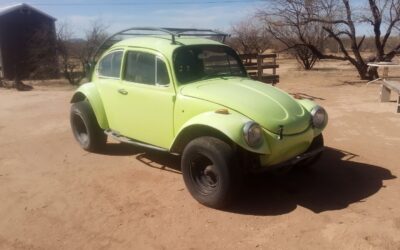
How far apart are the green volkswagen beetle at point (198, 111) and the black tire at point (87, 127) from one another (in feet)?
0.05

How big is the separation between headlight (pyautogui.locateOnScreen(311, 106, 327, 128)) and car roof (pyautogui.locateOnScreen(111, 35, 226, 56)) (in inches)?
65.5

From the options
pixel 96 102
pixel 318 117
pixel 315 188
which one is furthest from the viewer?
pixel 96 102

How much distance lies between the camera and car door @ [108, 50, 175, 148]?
17.7 feet

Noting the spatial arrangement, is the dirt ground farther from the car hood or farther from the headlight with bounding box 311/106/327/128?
the car hood

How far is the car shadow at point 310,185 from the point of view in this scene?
473 centimetres

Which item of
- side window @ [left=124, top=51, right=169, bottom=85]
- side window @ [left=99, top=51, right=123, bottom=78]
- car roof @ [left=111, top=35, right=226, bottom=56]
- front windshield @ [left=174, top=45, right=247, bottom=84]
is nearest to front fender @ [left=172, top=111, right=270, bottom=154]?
front windshield @ [left=174, top=45, right=247, bottom=84]

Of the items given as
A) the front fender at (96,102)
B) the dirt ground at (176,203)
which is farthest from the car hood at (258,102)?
the front fender at (96,102)

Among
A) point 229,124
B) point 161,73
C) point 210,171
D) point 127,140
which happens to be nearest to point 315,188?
point 210,171

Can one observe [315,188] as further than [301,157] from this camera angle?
Yes

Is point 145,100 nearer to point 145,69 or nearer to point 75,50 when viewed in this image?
point 145,69

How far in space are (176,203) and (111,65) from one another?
2492mm

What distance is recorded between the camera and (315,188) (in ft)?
17.1

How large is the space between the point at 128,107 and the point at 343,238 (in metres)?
3.19

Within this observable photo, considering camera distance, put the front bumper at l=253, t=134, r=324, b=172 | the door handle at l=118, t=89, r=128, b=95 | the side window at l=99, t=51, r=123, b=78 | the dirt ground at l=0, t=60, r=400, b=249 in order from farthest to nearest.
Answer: the side window at l=99, t=51, r=123, b=78 < the door handle at l=118, t=89, r=128, b=95 < the front bumper at l=253, t=134, r=324, b=172 < the dirt ground at l=0, t=60, r=400, b=249
